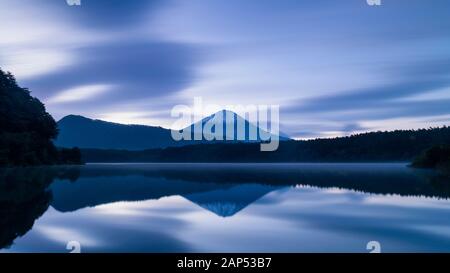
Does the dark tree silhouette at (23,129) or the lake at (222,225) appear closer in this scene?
the lake at (222,225)

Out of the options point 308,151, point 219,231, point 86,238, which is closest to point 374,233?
point 219,231

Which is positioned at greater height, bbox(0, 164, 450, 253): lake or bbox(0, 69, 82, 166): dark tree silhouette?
bbox(0, 69, 82, 166): dark tree silhouette

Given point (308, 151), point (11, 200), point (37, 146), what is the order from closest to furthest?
point (11, 200) < point (37, 146) < point (308, 151)

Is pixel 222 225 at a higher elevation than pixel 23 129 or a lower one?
lower

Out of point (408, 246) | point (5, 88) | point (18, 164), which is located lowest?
point (408, 246)

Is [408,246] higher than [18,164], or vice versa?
[18,164]

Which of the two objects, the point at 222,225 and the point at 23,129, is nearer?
the point at 222,225

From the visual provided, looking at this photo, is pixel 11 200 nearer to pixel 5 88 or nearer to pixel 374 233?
pixel 374 233

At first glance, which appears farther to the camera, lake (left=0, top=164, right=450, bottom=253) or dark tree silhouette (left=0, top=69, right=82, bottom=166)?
dark tree silhouette (left=0, top=69, right=82, bottom=166)

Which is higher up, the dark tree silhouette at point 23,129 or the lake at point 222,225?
the dark tree silhouette at point 23,129
